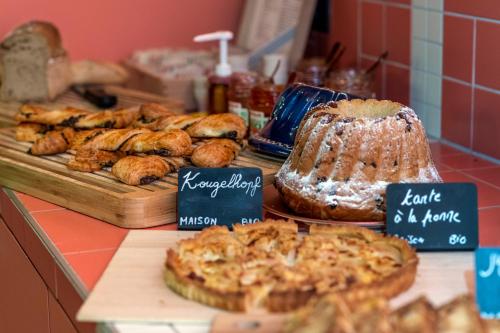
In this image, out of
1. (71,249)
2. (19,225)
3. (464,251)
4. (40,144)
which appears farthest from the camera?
(40,144)

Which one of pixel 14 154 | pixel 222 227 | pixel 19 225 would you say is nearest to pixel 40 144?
pixel 14 154

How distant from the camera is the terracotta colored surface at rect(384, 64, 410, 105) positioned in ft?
7.93

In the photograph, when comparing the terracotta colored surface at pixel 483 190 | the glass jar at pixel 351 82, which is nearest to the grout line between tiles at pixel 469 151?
the terracotta colored surface at pixel 483 190

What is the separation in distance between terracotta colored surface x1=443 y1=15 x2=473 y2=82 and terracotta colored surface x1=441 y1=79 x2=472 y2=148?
0.10 ft

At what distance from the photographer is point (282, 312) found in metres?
1.20

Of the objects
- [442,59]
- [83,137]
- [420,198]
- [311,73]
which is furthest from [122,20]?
[420,198]

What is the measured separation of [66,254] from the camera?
1542 mm

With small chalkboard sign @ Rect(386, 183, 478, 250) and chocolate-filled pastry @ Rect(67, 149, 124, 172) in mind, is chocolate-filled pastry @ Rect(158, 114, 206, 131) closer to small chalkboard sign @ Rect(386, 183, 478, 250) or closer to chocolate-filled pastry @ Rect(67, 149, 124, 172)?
chocolate-filled pastry @ Rect(67, 149, 124, 172)

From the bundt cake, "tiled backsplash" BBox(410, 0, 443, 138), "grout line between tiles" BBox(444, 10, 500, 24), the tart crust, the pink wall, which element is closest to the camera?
the tart crust

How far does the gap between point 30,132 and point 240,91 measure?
532 mm

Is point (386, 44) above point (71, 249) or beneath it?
above

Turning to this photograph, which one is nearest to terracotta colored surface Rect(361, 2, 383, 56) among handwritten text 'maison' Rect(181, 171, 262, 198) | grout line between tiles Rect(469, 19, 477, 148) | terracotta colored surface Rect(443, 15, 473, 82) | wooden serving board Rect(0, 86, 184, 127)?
terracotta colored surface Rect(443, 15, 473, 82)

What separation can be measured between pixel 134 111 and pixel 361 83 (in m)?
0.59

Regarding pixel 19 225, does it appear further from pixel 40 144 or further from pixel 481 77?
pixel 481 77
